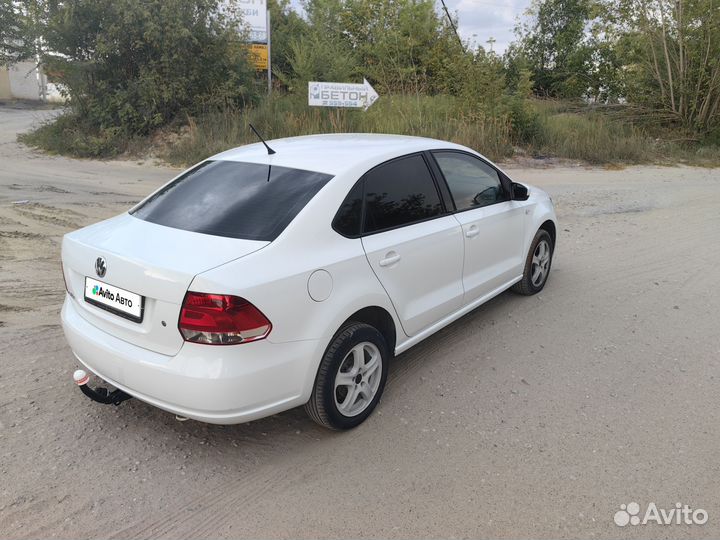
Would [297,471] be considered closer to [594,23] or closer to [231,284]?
[231,284]

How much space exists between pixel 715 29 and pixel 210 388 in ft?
60.8

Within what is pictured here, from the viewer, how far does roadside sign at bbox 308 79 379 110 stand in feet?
46.7

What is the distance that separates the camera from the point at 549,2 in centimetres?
2555

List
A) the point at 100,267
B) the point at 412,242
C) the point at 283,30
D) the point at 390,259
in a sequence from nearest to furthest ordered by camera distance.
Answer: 1. the point at 100,267
2. the point at 390,259
3. the point at 412,242
4. the point at 283,30

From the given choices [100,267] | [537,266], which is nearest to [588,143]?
[537,266]

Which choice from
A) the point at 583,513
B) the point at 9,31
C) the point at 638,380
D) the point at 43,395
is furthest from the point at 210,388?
the point at 9,31

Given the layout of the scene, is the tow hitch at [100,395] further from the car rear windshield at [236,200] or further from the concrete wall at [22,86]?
the concrete wall at [22,86]

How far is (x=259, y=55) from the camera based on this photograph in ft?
56.2

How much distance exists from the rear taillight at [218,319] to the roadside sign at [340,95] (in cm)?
1223

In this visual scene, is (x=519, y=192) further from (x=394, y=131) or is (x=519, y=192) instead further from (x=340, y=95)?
(x=340, y=95)

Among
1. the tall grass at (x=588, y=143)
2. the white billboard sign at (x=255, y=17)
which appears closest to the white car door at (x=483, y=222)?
the tall grass at (x=588, y=143)

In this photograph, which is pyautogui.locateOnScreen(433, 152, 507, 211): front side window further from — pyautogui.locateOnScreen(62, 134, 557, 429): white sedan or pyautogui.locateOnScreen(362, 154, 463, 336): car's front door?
pyautogui.locateOnScreen(362, 154, 463, 336): car's front door

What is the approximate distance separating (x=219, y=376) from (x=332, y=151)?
5.74 feet

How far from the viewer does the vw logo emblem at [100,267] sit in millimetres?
3053
